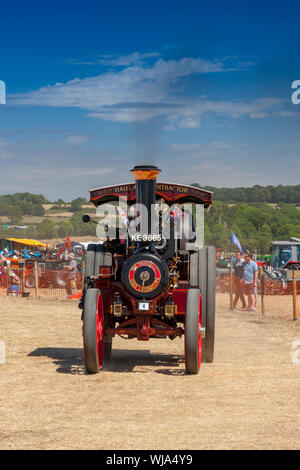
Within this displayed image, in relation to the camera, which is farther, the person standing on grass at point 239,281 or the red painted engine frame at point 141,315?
the person standing on grass at point 239,281

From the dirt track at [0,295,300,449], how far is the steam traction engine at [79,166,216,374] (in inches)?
19.2

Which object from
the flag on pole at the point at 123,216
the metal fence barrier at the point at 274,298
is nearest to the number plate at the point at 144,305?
the flag on pole at the point at 123,216

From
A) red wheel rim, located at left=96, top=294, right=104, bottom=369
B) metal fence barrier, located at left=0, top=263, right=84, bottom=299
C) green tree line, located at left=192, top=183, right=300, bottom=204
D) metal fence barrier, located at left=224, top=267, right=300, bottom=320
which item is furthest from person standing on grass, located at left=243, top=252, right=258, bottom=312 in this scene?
green tree line, located at left=192, top=183, right=300, bottom=204

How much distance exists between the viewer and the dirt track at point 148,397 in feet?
17.5

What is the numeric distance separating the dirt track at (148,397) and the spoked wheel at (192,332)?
0.19 m

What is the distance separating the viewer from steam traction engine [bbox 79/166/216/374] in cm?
816

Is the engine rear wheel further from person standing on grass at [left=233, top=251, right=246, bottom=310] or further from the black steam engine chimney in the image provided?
person standing on grass at [left=233, top=251, right=246, bottom=310]

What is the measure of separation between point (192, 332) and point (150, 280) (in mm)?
837

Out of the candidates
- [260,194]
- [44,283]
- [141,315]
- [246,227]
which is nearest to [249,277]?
[44,283]

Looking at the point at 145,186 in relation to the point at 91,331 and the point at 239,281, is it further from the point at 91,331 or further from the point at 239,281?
the point at 239,281

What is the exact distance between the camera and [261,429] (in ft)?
18.4

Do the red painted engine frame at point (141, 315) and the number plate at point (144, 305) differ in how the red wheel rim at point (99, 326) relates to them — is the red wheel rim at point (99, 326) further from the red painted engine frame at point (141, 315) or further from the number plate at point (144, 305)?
the number plate at point (144, 305)

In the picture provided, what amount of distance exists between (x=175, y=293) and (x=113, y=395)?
1962mm

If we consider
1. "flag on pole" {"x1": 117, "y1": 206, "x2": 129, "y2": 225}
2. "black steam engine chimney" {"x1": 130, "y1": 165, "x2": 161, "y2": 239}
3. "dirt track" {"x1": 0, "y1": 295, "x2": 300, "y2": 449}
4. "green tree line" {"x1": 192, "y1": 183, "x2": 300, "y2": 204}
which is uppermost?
"green tree line" {"x1": 192, "y1": 183, "x2": 300, "y2": 204}
